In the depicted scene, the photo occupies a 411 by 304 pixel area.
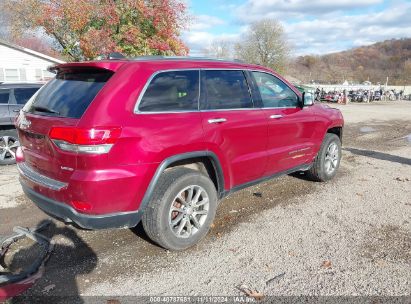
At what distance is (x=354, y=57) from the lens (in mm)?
101438

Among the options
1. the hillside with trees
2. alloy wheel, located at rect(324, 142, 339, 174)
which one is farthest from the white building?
the hillside with trees

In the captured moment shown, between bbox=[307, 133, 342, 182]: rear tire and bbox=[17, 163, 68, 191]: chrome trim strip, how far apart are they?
149 inches

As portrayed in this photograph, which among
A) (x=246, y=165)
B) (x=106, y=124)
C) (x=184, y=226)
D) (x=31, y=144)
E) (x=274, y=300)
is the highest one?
(x=106, y=124)

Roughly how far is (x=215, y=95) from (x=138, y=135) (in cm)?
110

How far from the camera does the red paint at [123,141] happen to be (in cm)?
287

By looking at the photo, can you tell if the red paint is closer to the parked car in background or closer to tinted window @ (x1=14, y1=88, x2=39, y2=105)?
the parked car in background

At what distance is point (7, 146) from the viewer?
701 cm

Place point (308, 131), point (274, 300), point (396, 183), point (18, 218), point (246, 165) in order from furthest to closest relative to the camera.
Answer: point (396, 183) → point (308, 131) → point (18, 218) → point (246, 165) → point (274, 300)

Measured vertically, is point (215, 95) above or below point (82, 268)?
above

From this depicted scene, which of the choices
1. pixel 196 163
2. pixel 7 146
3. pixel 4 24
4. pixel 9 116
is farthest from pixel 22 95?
pixel 4 24

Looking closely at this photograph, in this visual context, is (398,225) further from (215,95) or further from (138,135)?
(138,135)

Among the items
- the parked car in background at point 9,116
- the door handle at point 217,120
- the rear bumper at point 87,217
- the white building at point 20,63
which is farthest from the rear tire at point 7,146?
the white building at point 20,63

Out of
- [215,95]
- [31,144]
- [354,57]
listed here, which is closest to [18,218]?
[31,144]

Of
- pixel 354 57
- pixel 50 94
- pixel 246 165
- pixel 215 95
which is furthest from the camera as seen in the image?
pixel 354 57
